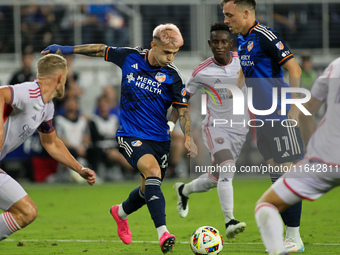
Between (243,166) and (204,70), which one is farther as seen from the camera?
(243,166)

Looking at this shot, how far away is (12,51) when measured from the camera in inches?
703

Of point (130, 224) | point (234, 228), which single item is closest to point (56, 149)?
point (234, 228)

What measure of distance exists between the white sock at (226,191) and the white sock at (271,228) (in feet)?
9.22

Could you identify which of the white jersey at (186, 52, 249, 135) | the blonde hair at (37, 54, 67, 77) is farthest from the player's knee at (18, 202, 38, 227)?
the white jersey at (186, 52, 249, 135)

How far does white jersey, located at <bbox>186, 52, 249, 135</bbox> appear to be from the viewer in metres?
9.06

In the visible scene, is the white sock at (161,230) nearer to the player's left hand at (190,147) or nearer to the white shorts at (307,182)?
the player's left hand at (190,147)

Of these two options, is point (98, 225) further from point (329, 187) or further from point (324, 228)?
point (329, 187)

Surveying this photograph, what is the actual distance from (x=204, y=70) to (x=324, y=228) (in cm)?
289

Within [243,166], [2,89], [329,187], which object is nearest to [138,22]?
[243,166]

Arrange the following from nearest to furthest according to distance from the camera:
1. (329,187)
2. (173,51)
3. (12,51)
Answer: (329,187), (173,51), (12,51)

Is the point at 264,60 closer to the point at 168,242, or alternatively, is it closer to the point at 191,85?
the point at 191,85

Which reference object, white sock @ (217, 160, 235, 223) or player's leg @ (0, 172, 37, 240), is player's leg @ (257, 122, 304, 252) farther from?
player's leg @ (0, 172, 37, 240)

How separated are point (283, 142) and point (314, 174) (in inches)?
105

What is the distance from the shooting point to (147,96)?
7.37m
